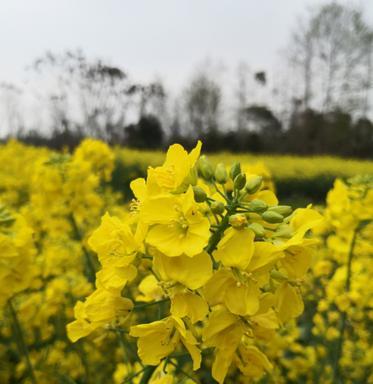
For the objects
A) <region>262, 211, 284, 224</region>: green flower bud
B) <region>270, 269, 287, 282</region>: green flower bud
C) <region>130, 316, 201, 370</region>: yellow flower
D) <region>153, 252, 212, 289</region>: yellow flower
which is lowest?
<region>130, 316, 201, 370</region>: yellow flower

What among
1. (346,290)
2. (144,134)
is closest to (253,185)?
(346,290)

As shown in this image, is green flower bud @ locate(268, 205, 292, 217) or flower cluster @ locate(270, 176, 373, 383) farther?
flower cluster @ locate(270, 176, 373, 383)

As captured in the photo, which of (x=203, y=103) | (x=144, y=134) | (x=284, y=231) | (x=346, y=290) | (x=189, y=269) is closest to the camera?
(x=189, y=269)

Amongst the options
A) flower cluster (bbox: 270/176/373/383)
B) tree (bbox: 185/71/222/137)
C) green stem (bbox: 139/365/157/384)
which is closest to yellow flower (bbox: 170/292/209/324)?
green stem (bbox: 139/365/157/384)

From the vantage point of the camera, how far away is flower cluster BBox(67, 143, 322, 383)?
3.42 feet

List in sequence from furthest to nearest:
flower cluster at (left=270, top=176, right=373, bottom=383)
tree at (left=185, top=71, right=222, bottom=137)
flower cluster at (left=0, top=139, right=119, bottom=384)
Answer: tree at (left=185, top=71, right=222, bottom=137) → flower cluster at (left=0, top=139, right=119, bottom=384) → flower cluster at (left=270, top=176, right=373, bottom=383)

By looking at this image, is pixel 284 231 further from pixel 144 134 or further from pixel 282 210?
pixel 144 134

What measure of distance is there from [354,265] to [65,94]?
47.2 feet

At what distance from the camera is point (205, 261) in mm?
1029

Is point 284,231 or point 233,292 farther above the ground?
point 284,231

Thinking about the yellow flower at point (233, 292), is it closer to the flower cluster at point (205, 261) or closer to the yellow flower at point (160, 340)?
the flower cluster at point (205, 261)

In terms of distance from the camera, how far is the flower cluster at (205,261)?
3.42ft

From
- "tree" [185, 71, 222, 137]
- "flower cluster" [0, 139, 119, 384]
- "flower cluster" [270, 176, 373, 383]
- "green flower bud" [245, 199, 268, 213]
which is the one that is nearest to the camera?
"green flower bud" [245, 199, 268, 213]

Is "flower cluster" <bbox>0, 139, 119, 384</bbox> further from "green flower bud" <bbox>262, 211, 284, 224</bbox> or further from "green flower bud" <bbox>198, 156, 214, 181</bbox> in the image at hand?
"green flower bud" <bbox>262, 211, 284, 224</bbox>
